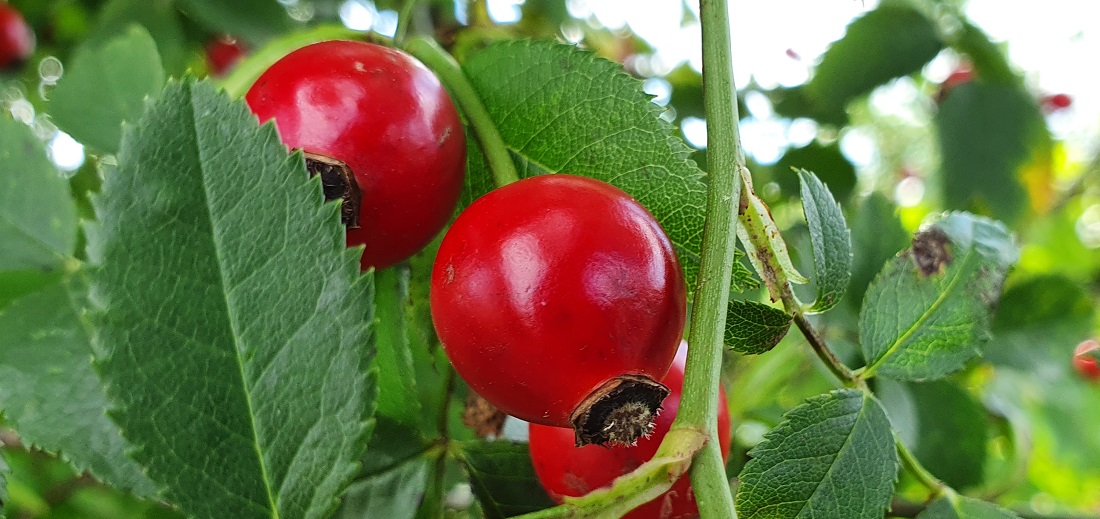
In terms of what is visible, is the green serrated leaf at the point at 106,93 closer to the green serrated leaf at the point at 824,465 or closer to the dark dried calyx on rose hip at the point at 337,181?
the dark dried calyx on rose hip at the point at 337,181

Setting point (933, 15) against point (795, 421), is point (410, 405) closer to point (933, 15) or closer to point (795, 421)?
point (795, 421)

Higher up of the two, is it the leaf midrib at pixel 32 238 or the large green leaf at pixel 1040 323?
the leaf midrib at pixel 32 238

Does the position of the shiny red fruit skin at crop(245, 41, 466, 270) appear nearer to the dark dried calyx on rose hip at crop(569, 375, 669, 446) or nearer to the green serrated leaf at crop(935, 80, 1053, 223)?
the dark dried calyx on rose hip at crop(569, 375, 669, 446)

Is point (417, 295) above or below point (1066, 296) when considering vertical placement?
below

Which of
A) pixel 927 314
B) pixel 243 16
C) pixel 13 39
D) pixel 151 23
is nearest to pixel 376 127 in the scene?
pixel 927 314

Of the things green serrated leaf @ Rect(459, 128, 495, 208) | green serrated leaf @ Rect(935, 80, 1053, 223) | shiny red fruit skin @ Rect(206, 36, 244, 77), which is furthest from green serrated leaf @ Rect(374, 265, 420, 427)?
shiny red fruit skin @ Rect(206, 36, 244, 77)

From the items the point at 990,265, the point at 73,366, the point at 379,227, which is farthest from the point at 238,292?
the point at 990,265

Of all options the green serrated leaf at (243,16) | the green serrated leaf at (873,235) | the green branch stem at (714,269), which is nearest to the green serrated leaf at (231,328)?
the green branch stem at (714,269)
